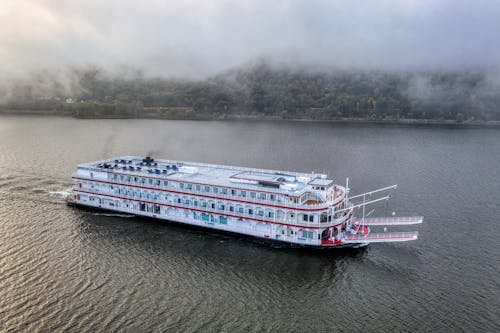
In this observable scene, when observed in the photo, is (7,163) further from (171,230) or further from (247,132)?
(247,132)

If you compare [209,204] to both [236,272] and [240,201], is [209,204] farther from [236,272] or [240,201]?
[236,272]

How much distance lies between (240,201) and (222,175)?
366 inches

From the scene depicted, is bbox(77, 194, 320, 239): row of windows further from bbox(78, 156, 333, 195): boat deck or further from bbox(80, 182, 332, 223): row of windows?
bbox(78, 156, 333, 195): boat deck

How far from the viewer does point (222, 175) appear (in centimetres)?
6619

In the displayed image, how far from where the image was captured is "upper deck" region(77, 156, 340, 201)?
57.8 m

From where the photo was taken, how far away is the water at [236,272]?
1628 inches

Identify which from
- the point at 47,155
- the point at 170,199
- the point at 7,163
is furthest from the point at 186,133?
the point at 170,199

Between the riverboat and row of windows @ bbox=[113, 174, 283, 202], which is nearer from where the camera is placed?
the riverboat

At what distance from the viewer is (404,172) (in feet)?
315

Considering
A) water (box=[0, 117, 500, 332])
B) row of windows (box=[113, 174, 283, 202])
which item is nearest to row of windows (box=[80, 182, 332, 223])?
row of windows (box=[113, 174, 283, 202])

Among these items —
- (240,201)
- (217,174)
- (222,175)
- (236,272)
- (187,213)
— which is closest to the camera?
(236,272)

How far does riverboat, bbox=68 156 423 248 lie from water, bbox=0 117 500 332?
76.6 inches

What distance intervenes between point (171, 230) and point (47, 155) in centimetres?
6089

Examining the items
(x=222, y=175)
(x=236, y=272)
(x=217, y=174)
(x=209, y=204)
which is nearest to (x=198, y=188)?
(x=209, y=204)
